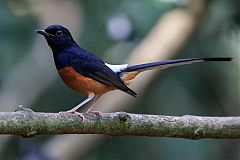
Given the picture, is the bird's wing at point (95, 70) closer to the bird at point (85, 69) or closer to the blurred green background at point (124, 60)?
the bird at point (85, 69)

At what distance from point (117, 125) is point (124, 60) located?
4101 mm

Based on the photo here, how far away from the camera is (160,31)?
23.5ft

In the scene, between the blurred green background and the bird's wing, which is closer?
the bird's wing

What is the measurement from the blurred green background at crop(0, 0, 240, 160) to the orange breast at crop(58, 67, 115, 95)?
2.29 metres

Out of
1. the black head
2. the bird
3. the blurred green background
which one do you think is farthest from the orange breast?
the blurred green background

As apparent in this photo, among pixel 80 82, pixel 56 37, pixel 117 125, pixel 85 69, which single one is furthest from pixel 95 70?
pixel 117 125

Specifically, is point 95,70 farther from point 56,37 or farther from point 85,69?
point 56,37

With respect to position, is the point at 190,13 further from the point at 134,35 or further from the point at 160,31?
the point at 134,35

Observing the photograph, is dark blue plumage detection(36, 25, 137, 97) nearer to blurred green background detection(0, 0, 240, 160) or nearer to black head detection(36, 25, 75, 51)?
black head detection(36, 25, 75, 51)

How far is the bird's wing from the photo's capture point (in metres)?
4.53

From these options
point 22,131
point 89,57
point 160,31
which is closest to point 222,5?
point 160,31

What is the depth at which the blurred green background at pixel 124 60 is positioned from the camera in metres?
7.19

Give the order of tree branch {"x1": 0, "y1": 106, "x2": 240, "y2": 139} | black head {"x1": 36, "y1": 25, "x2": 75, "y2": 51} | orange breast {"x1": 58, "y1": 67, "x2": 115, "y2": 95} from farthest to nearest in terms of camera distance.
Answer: black head {"x1": 36, "y1": 25, "x2": 75, "y2": 51}, orange breast {"x1": 58, "y1": 67, "x2": 115, "y2": 95}, tree branch {"x1": 0, "y1": 106, "x2": 240, "y2": 139}

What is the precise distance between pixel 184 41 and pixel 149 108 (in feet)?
4.95
